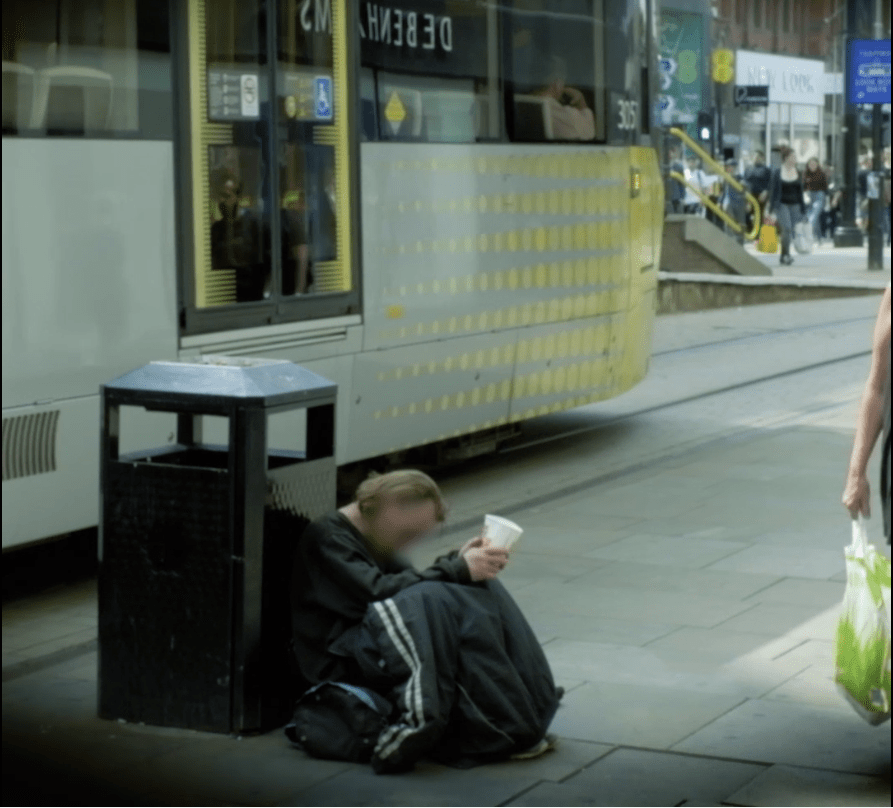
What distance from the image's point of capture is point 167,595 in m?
5.17

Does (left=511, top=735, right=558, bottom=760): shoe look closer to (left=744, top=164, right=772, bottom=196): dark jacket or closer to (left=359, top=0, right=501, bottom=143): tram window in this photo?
(left=359, top=0, right=501, bottom=143): tram window

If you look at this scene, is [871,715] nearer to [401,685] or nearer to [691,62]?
[401,685]

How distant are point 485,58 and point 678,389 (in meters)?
5.05

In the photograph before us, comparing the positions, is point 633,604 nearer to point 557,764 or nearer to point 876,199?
point 557,764

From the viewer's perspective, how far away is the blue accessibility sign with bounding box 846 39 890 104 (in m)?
25.8

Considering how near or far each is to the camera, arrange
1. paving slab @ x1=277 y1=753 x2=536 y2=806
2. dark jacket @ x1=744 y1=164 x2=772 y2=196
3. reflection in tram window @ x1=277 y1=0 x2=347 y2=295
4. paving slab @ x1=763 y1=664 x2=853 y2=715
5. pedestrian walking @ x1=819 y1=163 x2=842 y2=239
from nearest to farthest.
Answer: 1. paving slab @ x1=277 y1=753 x2=536 y2=806
2. paving slab @ x1=763 y1=664 x2=853 y2=715
3. reflection in tram window @ x1=277 y1=0 x2=347 y2=295
4. dark jacket @ x1=744 y1=164 x2=772 y2=196
5. pedestrian walking @ x1=819 y1=163 x2=842 y2=239

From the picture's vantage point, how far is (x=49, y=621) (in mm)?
6816

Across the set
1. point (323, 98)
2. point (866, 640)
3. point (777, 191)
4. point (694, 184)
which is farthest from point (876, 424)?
point (694, 184)

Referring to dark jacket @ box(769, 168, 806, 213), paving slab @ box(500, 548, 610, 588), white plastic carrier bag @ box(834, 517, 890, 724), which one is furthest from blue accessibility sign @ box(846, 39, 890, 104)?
white plastic carrier bag @ box(834, 517, 890, 724)

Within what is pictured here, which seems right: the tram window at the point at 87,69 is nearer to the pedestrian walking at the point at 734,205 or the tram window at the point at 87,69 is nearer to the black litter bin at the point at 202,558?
the black litter bin at the point at 202,558

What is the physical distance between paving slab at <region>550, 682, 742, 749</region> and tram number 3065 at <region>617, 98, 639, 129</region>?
5872mm

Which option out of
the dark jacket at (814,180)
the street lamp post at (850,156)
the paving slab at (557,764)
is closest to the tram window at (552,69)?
the paving slab at (557,764)

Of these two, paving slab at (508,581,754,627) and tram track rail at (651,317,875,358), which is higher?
tram track rail at (651,317,875,358)

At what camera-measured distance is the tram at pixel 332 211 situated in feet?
22.1
